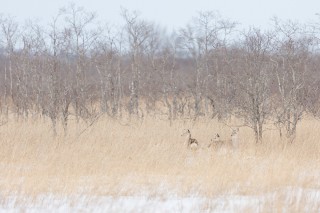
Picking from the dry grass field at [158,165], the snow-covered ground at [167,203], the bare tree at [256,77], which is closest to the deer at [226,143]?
the dry grass field at [158,165]

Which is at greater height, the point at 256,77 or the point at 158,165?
the point at 256,77

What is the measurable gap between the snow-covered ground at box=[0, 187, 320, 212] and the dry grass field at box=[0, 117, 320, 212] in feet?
0.10

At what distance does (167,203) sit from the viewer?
16.2 feet

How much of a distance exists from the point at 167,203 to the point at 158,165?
6.50ft

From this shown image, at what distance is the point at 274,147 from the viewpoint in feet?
27.5

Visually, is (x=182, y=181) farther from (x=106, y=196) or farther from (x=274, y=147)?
(x=274, y=147)

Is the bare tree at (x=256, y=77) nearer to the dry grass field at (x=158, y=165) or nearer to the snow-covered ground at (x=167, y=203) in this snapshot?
the dry grass field at (x=158, y=165)

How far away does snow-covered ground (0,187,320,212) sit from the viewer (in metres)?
4.68

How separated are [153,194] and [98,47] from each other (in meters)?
10.9

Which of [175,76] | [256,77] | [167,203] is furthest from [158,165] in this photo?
[175,76]

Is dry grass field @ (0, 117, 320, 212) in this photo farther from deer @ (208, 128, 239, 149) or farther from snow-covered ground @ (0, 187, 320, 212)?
deer @ (208, 128, 239, 149)

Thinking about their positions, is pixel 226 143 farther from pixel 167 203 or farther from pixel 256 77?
pixel 167 203

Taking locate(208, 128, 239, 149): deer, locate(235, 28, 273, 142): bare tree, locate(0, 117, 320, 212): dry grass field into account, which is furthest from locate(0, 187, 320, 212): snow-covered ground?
locate(235, 28, 273, 142): bare tree

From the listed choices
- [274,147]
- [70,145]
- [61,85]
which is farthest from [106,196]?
[61,85]
